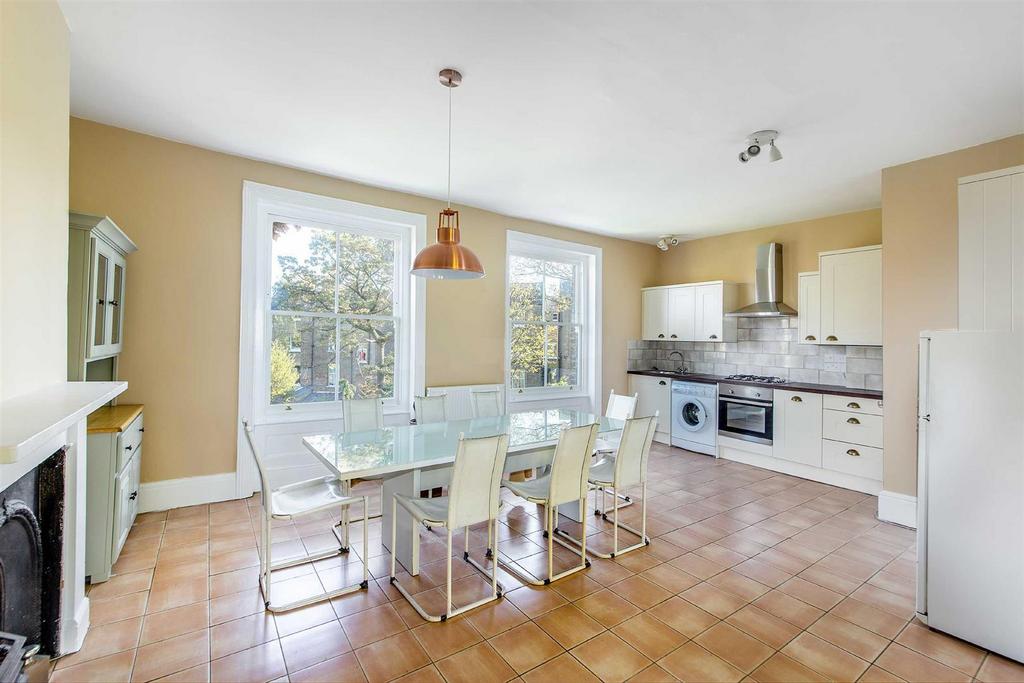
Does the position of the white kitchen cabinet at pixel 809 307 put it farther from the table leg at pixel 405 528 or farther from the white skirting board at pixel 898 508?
the table leg at pixel 405 528

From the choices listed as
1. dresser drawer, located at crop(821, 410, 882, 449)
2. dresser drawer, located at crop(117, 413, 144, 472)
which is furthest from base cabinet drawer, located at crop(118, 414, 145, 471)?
dresser drawer, located at crop(821, 410, 882, 449)

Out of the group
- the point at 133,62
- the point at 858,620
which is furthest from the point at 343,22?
the point at 858,620

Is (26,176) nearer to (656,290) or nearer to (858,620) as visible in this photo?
→ (858,620)

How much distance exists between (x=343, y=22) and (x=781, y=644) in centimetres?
343

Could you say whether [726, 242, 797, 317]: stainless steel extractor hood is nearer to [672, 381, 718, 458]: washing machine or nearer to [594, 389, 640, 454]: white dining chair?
[672, 381, 718, 458]: washing machine

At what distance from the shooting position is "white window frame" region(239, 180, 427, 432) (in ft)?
12.3

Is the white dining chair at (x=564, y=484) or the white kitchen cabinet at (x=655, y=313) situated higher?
the white kitchen cabinet at (x=655, y=313)

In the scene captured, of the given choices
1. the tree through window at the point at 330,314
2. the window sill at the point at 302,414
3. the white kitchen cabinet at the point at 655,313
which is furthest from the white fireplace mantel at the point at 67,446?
the white kitchen cabinet at the point at 655,313

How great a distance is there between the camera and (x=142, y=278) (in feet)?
11.1

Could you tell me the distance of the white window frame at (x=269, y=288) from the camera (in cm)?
376

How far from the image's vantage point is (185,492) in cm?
357

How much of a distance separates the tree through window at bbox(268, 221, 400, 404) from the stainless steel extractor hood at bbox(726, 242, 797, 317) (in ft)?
13.3

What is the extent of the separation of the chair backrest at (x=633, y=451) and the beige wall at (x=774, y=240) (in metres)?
3.50

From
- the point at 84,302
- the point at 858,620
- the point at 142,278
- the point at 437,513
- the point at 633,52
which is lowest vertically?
the point at 858,620
